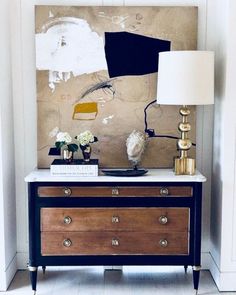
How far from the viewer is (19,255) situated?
11.1ft

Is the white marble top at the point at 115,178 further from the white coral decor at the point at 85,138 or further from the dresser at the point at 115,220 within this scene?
the white coral decor at the point at 85,138

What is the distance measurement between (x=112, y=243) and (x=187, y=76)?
1.13m

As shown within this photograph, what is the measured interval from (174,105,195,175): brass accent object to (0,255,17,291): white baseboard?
1.29m

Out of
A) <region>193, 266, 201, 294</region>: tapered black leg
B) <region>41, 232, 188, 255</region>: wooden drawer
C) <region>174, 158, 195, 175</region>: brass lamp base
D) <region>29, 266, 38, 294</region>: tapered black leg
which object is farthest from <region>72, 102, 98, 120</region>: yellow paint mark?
<region>193, 266, 201, 294</region>: tapered black leg

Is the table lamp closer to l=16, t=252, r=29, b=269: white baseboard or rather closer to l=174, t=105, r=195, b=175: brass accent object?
l=174, t=105, r=195, b=175: brass accent object

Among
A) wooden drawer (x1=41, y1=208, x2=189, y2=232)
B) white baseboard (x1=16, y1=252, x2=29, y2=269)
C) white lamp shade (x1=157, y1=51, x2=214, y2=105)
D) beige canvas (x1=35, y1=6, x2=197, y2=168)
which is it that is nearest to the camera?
white lamp shade (x1=157, y1=51, x2=214, y2=105)

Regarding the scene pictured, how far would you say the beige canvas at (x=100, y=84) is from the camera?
3.15m

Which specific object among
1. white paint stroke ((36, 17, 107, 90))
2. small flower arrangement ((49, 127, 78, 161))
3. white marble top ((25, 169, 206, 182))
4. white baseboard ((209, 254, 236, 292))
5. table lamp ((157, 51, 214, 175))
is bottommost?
white baseboard ((209, 254, 236, 292))

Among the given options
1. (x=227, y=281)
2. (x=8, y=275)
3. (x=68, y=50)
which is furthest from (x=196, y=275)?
(x=68, y=50)

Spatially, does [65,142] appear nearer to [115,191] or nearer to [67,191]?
[67,191]

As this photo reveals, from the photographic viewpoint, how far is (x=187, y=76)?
9.25ft

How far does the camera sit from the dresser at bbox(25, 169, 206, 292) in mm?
2896

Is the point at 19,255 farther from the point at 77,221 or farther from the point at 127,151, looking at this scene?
the point at 127,151

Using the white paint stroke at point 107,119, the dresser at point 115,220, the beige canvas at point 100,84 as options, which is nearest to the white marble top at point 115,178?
the dresser at point 115,220
